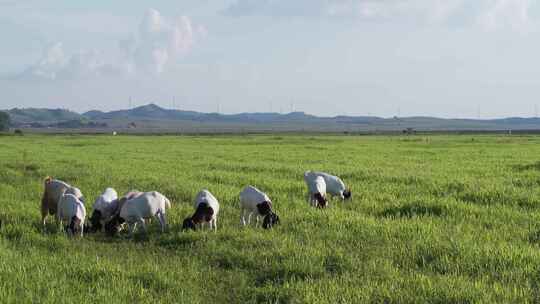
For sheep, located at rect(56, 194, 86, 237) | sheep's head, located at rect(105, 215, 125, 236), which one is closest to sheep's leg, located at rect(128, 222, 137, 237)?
sheep's head, located at rect(105, 215, 125, 236)

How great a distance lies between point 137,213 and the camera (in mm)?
12836

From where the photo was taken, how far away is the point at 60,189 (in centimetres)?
1454

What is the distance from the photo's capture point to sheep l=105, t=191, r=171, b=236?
41.8ft

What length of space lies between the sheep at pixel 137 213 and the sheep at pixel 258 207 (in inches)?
72.1

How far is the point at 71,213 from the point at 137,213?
1.40 metres

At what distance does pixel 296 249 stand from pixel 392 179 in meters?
12.5

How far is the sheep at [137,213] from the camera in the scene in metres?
12.8

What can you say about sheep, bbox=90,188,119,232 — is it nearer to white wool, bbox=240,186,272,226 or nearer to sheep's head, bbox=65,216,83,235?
sheep's head, bbox=65,216,83,235

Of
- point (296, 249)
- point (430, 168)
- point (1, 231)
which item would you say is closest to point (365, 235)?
point (296, 249)

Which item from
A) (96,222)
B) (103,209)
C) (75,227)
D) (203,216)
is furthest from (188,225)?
(103,209)

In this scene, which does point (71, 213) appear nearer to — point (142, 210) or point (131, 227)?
point (131, 227)

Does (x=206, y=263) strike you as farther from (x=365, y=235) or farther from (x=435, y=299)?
(x=435, y=299)

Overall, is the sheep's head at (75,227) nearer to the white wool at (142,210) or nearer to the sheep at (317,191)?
the white wool at (142,210)

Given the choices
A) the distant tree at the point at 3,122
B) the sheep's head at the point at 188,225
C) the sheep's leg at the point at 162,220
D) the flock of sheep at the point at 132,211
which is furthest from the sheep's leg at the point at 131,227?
the distant tree at the point at 3,122
